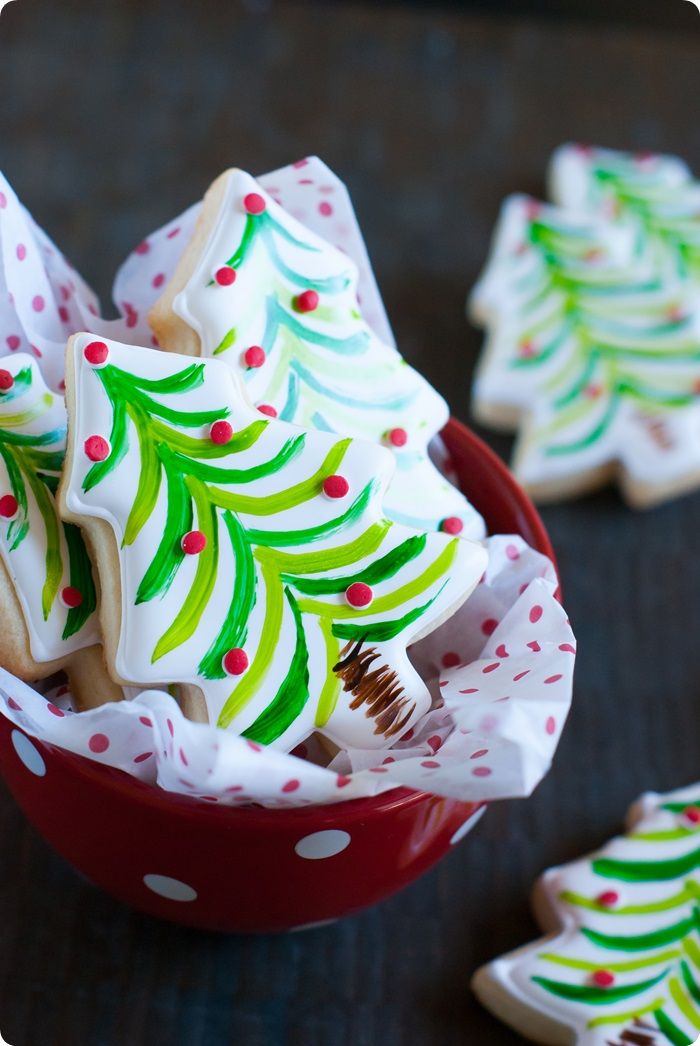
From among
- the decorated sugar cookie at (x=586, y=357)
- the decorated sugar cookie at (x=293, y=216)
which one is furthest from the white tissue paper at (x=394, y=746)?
the decorated sugar cookie at (x=586, y=357)

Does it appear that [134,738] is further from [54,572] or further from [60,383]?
[60,383]

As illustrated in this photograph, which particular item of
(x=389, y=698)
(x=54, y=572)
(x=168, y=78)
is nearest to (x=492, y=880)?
(x=389, y=698)

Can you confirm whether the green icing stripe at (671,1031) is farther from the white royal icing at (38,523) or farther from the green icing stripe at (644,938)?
the white royal icing at (38,523)

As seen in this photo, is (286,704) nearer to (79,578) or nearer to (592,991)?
(79,578)

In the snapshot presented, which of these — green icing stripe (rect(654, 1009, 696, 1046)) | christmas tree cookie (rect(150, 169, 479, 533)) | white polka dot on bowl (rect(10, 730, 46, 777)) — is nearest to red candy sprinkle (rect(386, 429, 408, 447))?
christmas tree cookie (rect(150, 169, 479, 533))

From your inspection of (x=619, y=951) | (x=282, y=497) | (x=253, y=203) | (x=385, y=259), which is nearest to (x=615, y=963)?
(x=619, y=951)

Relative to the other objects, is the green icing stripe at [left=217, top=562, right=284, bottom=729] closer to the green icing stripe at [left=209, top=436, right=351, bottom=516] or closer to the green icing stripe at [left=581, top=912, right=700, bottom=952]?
the green icing stripe at [left=209, top=436, right=351, bottom=516]

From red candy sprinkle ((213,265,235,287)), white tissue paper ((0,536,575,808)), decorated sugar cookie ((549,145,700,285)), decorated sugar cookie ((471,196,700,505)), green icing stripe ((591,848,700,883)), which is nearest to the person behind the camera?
white tissue paper ((0,536,575,808))
